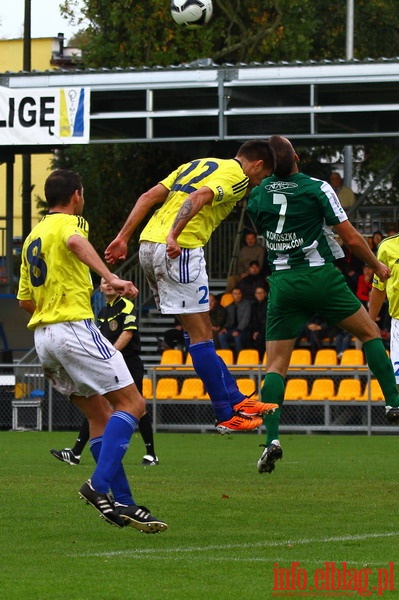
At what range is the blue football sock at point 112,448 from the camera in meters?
8.26

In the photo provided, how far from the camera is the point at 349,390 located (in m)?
22.4

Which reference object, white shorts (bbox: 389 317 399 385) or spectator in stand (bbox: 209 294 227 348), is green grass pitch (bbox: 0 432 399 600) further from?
spectator in stand (bbox: 209 294 227 348)

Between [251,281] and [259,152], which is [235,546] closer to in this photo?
[259,152]

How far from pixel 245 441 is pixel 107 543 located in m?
13.0

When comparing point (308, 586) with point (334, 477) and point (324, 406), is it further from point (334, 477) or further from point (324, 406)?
point (324, 406)

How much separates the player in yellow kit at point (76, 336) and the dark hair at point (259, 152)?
1.84 m

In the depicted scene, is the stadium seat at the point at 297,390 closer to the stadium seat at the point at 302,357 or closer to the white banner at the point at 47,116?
the stadium seat at the point at 302,357

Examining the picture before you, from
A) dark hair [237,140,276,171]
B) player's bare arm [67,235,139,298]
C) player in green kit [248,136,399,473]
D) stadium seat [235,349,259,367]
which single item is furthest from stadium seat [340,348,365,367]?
player's bare arm [67,235,139,298]

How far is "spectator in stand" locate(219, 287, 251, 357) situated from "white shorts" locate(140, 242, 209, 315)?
14948 millimetres

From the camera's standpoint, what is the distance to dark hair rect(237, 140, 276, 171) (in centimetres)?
1004

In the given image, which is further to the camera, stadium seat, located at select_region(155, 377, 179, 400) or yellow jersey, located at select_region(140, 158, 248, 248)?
stadium seat, located at select_region(155, 377, 179, 400)

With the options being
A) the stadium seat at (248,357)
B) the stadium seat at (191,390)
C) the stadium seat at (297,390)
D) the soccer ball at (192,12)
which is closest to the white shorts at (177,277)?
the stadium seat at (297,390)

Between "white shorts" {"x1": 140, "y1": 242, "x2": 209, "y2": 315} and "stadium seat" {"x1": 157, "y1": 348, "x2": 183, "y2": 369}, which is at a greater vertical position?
"white shorts" {"x1": 140, "y1": 242, "x2": 209, "y2": 315}

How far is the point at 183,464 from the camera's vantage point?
15320mm
